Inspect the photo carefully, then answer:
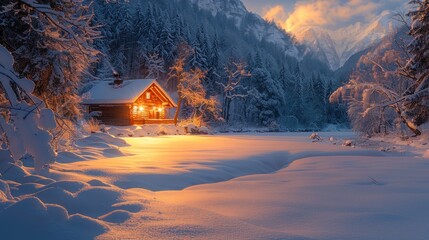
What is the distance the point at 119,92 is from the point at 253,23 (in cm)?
15450

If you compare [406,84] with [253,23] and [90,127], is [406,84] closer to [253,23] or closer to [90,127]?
[90,127]

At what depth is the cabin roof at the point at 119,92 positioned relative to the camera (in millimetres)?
31166

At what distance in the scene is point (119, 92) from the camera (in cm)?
3272

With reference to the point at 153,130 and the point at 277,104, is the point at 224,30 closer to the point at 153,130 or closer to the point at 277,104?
the point at 277,104

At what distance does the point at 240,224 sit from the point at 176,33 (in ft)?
178

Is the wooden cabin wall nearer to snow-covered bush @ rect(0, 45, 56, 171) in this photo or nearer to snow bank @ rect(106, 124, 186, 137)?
snow bank @ rect(106, 124, 186, 137)

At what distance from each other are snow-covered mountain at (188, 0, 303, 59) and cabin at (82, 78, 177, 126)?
134 metres

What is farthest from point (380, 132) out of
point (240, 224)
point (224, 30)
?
point (224, 30)

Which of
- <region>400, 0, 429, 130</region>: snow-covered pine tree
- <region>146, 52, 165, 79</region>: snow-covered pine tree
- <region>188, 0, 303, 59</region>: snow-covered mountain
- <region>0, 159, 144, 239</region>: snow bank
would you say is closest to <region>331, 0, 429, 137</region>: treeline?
<region>400, 0, 429, 130</region>: snow-covered pine tree

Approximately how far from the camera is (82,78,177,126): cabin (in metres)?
31.4

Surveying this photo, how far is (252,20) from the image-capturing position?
175875mm

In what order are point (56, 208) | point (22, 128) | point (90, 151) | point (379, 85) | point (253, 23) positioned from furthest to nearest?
point (253, 23) → point (379, 85) → point (90, 151) → point (56, 208) → point (22, 128)

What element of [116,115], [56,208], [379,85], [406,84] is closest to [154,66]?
[116,115]

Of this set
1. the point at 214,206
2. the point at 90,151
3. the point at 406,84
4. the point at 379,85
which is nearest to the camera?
the point at 214,206
